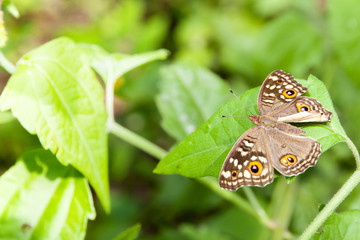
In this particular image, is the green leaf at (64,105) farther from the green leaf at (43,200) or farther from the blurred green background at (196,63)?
the blurred green background at (196,63)

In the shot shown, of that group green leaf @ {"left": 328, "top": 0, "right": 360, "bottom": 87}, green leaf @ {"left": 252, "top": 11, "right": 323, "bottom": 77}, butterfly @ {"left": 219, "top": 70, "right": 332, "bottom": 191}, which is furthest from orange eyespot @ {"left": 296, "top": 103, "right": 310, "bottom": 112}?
green leaf @ {"left": 252, "top": 11, "right": 323, "bottom": 77}

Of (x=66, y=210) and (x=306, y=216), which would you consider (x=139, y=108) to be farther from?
(x=66, y=210)

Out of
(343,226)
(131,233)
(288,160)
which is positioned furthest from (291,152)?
(131,233)

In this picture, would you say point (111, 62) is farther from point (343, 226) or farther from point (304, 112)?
point (343, 226)

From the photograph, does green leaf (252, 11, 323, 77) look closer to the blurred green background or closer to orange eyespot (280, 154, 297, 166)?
the blurred green background

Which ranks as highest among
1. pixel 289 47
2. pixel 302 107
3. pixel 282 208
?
pixel 302 107

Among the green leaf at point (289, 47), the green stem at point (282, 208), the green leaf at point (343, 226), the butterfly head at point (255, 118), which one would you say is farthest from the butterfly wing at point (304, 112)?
the green leaf at point (289, 47)

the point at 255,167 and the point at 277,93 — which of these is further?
the point at 277,93
